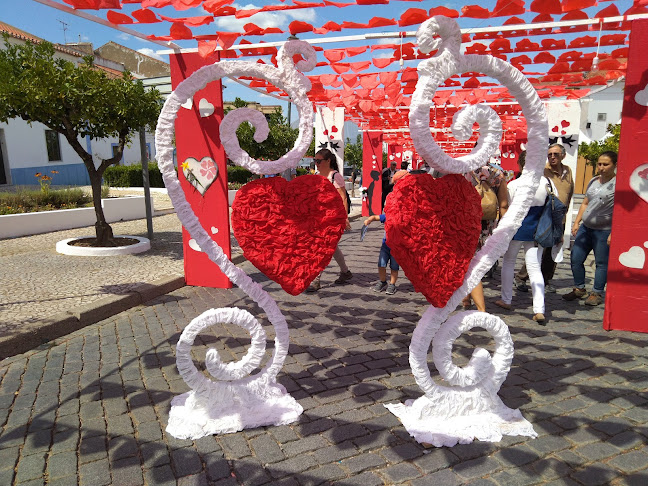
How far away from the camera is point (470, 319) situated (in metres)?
2.53

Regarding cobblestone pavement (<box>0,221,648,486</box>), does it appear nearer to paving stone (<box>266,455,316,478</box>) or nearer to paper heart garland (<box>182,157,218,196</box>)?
paving stone (<box>266,455,316,478</box>)

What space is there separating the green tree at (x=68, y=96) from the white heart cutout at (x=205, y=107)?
2472mm

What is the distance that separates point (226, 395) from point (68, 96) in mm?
6017

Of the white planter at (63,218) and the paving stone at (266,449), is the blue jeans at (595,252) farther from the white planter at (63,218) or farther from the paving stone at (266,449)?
the white planter at (63,218)

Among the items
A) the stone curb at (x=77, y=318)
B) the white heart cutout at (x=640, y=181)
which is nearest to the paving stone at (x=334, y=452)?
the stone curb at (x=77, y=318)

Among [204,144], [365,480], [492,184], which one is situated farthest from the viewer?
[204,144]

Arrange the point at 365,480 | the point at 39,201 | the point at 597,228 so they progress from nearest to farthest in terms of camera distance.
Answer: the point at 365,480, the point at 597,228, the point at 39,201

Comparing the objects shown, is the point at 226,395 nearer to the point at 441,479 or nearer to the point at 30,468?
the point at 30,468

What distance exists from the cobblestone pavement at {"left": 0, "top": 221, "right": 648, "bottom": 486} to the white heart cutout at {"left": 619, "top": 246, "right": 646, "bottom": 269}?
0.68 metres

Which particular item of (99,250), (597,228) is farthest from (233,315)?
(99,250)

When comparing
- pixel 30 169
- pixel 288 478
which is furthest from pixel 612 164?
pixel 30 169

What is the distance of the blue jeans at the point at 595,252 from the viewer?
4.82 meters

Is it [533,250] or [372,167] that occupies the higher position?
[372,167]

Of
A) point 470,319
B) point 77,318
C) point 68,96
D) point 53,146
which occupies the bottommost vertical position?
point 77,318
